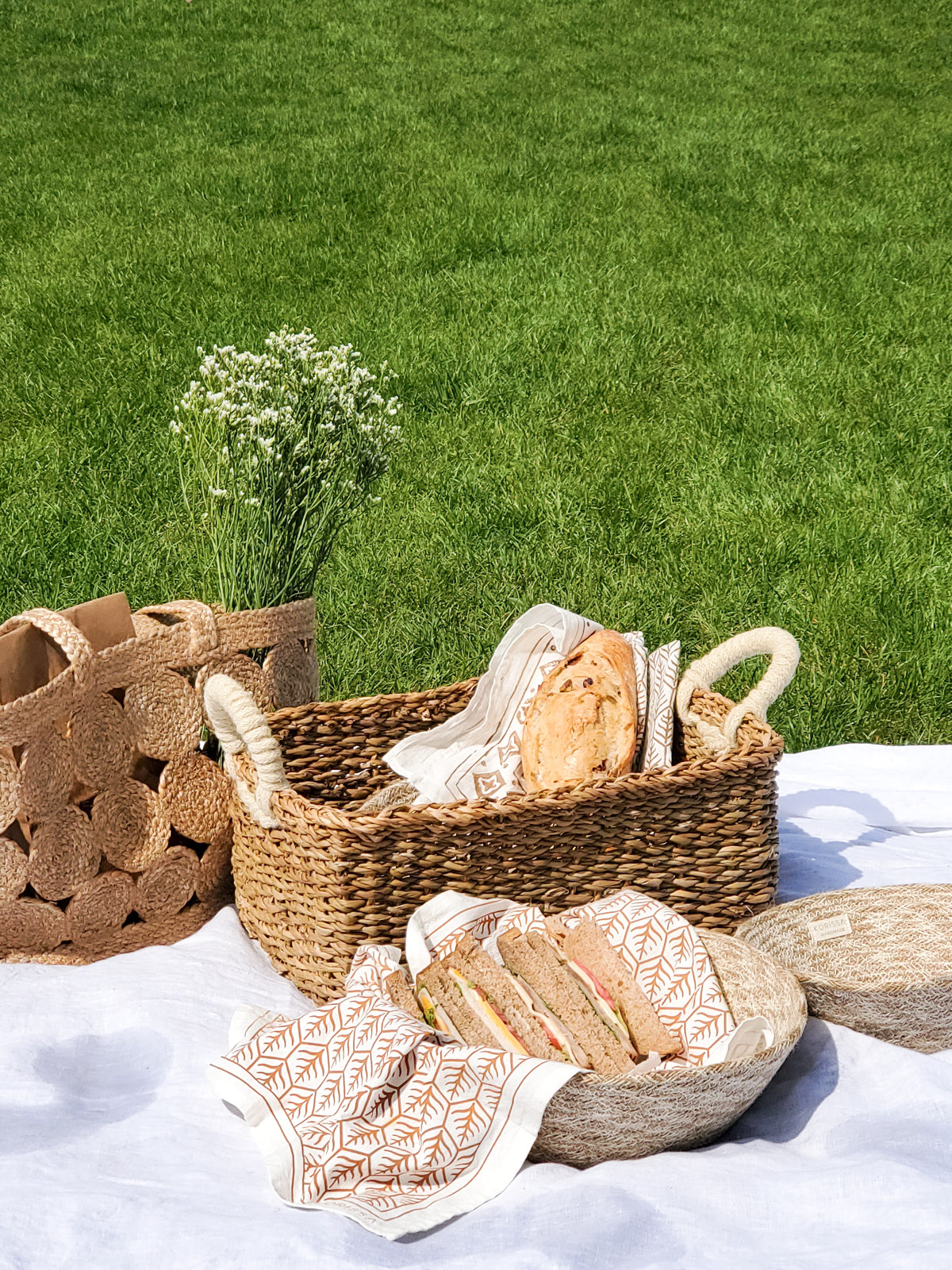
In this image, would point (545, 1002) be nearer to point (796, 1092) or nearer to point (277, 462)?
point (796, 1092)

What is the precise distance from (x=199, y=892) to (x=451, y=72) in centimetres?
1021

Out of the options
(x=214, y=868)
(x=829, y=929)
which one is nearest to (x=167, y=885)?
(x=214, y=868)

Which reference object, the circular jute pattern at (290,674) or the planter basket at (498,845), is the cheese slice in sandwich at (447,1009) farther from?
the circular jute pattern at (290,674)

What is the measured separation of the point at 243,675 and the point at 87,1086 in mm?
866

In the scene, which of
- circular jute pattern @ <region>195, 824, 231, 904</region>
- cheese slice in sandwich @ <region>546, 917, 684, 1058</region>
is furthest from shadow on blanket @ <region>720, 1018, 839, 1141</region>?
circular jute pattern @ <region>195, 824, 231, 904</region>

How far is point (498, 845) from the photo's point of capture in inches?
87.5

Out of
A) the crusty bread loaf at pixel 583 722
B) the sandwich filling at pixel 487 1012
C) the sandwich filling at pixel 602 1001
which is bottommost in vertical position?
the sandwich filling at pixel 602 1001

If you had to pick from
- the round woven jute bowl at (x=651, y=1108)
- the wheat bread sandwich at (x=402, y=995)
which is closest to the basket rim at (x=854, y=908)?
the round woven jute bowl at (x=651, y=1108)

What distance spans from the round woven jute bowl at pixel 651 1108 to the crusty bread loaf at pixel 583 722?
2.05 feet

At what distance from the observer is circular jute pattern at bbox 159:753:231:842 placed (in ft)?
8.12

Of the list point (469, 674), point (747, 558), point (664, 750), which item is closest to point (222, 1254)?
point (664, 750)

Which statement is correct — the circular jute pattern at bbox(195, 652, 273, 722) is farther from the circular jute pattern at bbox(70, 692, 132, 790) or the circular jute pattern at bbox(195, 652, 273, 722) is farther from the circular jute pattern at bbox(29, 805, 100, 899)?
the circular jute pattern at bbox(29, 805, 100, 899)

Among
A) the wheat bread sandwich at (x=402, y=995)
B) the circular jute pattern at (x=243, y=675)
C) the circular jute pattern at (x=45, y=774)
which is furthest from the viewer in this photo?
the circular jute pattern at (x=243, y=675)

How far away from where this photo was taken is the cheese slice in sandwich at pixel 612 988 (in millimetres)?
1952
